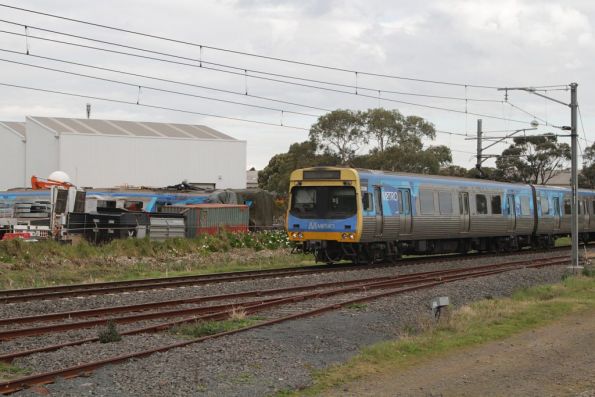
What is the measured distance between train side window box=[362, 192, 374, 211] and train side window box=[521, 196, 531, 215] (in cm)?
1252

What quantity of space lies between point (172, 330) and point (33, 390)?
4000mm

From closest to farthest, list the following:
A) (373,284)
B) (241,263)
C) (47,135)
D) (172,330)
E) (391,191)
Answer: (172,330), (373,284), (391,191), (241,263), (47,135)

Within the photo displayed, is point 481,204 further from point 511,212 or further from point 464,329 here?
point 464,329

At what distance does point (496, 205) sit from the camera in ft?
103

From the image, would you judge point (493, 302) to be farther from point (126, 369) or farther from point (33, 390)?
point (33, 390)

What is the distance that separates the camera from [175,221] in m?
35.9

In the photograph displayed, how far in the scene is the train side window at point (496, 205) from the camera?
31031 millimetres

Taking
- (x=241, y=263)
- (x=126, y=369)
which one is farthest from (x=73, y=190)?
(x=126, y=369)

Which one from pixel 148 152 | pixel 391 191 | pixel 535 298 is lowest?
pixel 535 298

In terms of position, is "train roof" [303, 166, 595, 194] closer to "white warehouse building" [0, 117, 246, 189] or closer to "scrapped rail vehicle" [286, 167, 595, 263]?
"scrapped rail vehicle" [286, 167, 595, 263]

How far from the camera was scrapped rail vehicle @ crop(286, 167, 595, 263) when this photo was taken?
2317cm

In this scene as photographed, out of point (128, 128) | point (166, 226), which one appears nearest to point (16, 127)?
point (128, 128)

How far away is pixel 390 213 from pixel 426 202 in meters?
2.44

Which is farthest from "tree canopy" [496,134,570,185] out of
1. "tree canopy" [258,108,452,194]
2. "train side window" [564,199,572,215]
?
"train side window" [564,199,572,215]
